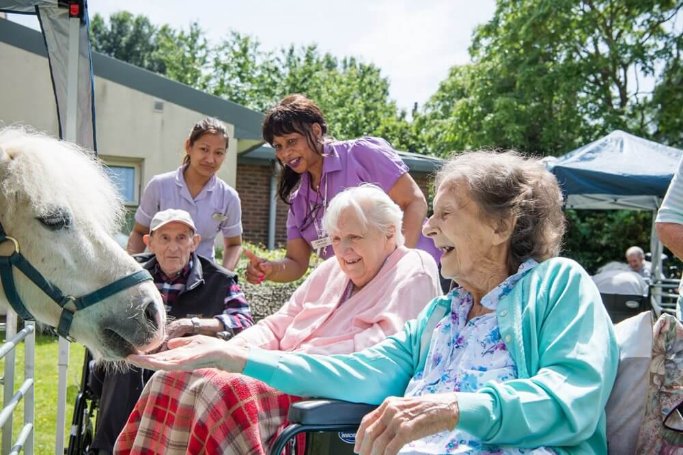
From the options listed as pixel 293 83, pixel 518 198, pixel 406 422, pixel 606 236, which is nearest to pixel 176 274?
pixel 518 198

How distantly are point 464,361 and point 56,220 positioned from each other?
133 cm

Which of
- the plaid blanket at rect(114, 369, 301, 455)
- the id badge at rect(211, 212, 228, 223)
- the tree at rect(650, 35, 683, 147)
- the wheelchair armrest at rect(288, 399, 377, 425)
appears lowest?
the plaid blanket at rect(114, 369, 301, 455)

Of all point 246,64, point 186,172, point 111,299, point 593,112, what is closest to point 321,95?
point 246,64

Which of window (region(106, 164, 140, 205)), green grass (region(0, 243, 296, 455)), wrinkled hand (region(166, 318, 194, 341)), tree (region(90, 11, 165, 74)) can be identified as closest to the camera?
wrinkled hand (region(166, 318, 194, 341))

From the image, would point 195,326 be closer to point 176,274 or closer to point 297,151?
point 176,274

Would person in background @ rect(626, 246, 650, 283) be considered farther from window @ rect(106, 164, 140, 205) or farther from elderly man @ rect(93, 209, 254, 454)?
elderly man @ rect(93, 209, 254, 454)

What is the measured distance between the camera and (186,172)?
13.3 ft

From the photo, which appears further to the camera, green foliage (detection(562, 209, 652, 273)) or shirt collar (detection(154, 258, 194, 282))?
green foliage (detection(562, 209, 652, 273))

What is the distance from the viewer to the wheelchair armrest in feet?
6.04

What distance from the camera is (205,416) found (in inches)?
87.7

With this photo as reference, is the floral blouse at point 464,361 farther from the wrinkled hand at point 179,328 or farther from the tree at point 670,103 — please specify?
the tree at point 670,103

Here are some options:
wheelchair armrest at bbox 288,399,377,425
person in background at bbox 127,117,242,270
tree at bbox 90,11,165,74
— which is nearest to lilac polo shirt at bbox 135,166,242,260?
person in background at bbox 127,117,242,270

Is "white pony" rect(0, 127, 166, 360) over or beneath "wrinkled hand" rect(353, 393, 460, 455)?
over

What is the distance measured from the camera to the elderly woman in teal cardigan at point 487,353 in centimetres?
156
